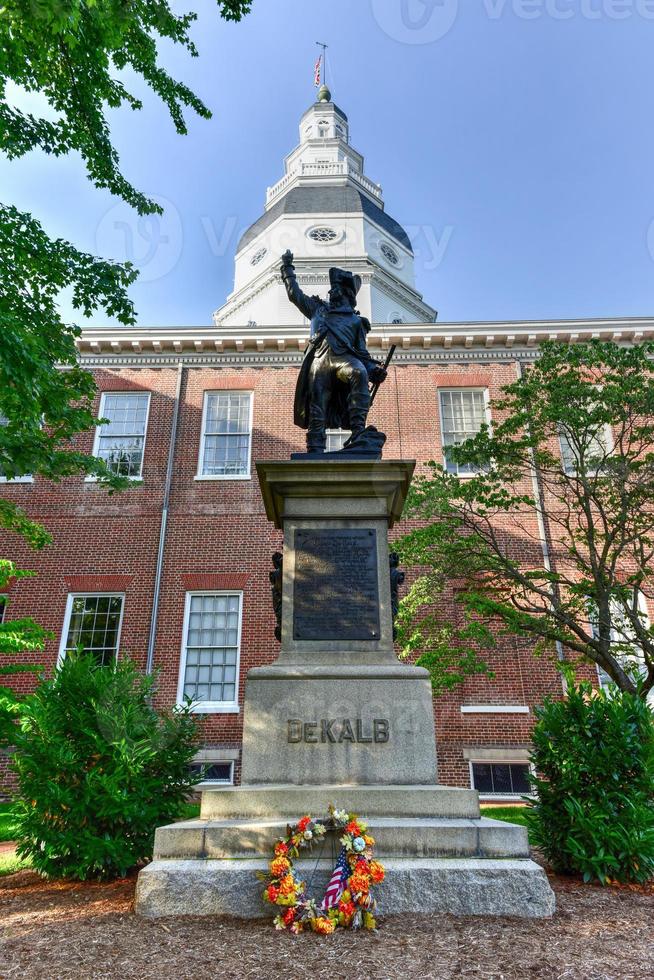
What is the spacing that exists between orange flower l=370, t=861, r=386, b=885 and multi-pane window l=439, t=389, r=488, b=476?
13.6 metres

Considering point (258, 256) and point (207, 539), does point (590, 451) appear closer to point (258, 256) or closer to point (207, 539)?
point (207, 539)

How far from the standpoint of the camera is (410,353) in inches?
710

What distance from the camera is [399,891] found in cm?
388

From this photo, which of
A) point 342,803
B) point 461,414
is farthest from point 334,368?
point 461,414

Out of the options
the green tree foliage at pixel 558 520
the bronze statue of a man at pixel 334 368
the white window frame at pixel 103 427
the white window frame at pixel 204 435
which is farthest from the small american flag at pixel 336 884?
the white window frame at pixel 103 427

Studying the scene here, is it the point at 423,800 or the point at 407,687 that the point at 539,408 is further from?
the point at 423,800

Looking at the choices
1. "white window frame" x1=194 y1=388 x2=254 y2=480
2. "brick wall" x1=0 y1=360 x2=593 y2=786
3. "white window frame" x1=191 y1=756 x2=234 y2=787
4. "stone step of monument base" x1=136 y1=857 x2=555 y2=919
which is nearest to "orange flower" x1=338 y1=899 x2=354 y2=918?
"stone step of monument base" x1=136 y1=857 x2=555 y2=919

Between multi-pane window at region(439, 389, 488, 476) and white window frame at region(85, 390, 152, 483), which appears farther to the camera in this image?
multi-pane window at region(439, 389, 488, 476)

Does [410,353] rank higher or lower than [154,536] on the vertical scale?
higher

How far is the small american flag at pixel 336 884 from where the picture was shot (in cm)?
372

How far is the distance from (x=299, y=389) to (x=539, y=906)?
17.3 ft

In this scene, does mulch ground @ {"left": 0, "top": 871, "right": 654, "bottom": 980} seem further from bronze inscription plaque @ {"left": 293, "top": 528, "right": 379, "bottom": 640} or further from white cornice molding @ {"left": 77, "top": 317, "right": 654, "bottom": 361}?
white cornice molding @ {"left": 77, "top": 317, "right": 654, "bottom": 361}

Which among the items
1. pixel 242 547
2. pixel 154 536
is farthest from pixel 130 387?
pixel 242 547

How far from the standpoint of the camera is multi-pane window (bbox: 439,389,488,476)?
56.1 feet
